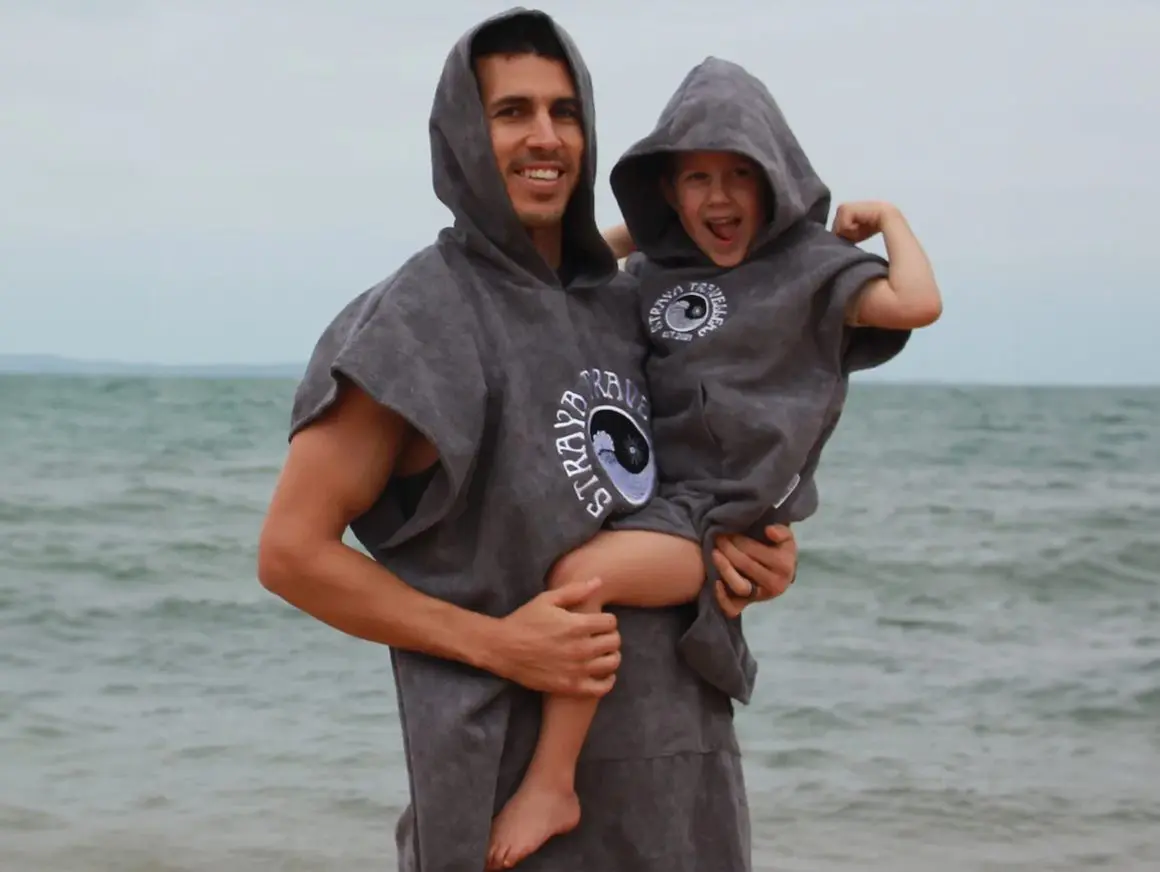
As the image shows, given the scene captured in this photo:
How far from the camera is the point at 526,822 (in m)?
2.15

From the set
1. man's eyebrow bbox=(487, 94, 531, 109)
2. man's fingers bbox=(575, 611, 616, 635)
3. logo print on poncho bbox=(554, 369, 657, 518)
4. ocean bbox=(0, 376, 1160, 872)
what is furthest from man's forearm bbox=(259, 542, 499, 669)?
ocean bbox=(0, 376, 1160, 872)

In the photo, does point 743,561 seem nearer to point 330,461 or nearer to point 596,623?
point 596,623

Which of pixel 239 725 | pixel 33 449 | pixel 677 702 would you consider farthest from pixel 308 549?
pixel 33 449

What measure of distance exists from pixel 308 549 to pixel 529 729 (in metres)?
0.39

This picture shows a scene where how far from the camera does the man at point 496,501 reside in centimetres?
208

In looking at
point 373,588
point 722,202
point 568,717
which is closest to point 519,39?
point 722,202

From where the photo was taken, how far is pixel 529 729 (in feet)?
7.21

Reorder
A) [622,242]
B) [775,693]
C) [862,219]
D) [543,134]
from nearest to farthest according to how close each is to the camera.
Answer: [543,134] → [862,219] → [622,242] → [775,693]

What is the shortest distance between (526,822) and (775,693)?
4.75 meters

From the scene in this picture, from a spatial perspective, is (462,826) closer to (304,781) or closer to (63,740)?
(304,781)

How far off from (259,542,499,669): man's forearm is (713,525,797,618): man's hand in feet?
1.07

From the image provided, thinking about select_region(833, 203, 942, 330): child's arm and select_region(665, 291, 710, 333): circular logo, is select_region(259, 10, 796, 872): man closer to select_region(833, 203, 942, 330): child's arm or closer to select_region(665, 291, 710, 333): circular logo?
select_region(665, 291, 710, 333): circular logo

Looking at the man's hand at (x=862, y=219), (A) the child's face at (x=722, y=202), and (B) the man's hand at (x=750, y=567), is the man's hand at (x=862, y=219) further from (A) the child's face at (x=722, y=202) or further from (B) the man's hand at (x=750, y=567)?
(B) the man's hand at (x=750, y=567)

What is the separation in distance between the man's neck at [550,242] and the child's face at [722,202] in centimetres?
Answer: 20
